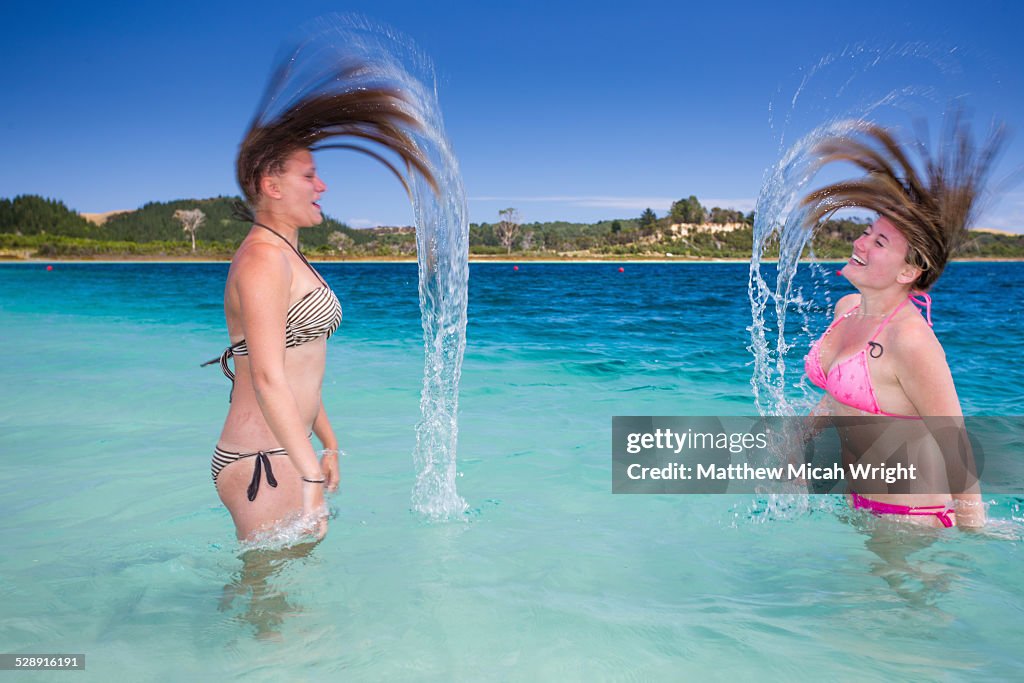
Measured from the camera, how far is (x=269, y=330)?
263 centimetres

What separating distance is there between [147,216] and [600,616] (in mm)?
203663

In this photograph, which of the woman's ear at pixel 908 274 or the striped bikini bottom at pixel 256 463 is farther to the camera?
the woman's ear at pixel 908 274

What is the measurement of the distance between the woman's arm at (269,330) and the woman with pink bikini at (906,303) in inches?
109

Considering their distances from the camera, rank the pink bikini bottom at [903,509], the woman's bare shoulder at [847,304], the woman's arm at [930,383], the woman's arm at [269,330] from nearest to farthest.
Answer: the woman's arm at [269,330], the woman's arm at [930,383], the pink bikini bottom at [903,509], the woman's bare shoulder at [847,304]

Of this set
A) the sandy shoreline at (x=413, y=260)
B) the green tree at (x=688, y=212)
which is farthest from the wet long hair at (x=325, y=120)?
the green tree at (x=688, y=212)

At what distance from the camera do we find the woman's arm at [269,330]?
2623 millimetres

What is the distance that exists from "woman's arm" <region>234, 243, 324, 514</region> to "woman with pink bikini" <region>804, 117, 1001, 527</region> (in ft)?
9.08

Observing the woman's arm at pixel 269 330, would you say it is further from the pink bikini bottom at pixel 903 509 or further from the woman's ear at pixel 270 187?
the pink bikini bottom at pixel 903 509

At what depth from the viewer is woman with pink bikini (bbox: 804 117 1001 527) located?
3412 mm

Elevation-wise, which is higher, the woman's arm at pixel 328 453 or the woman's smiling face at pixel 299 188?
the woman's smiling face at pixel 299 188

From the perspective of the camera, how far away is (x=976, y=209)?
3580mm

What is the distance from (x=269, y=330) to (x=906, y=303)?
9.87 ft

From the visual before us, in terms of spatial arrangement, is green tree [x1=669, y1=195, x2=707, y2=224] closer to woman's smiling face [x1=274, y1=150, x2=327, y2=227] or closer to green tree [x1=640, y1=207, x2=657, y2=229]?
green tree [x1=640, y1=207, x2=657, y2=229]

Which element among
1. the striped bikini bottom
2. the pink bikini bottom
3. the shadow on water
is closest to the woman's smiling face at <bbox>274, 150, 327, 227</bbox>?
the striped bikini bottom
